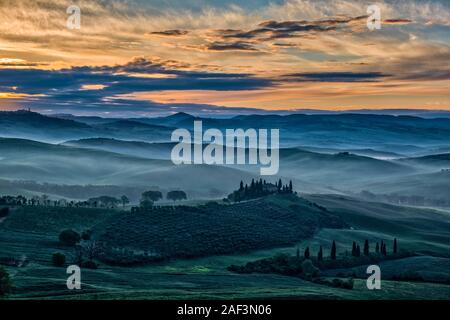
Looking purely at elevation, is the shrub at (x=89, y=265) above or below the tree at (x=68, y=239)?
below

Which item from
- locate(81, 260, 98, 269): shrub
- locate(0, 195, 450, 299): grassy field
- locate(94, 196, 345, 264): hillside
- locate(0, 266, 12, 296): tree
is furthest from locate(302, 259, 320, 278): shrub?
locate(0, 266, 12, 296): tree

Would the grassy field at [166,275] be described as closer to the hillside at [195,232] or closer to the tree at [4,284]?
the tree at [4,284]

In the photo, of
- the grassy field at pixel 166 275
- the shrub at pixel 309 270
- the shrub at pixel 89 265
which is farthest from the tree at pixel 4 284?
the shrub at pixel 309 270

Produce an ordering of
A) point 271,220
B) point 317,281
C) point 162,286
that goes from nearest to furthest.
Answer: point 162,286
point 317,281
point 271,220

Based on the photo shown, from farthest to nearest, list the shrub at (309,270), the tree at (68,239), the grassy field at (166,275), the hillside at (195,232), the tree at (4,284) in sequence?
the hillside at (195,232), the tree at (68,239), the shrub at (309,270), the grassy field at (166,275), the tree at (4,284)

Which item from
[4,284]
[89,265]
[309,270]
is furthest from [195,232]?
[4,284]

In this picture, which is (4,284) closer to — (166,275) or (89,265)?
(89,265)

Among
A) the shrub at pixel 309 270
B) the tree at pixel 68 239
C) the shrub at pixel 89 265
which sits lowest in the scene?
the shrub at pixel 309 270
